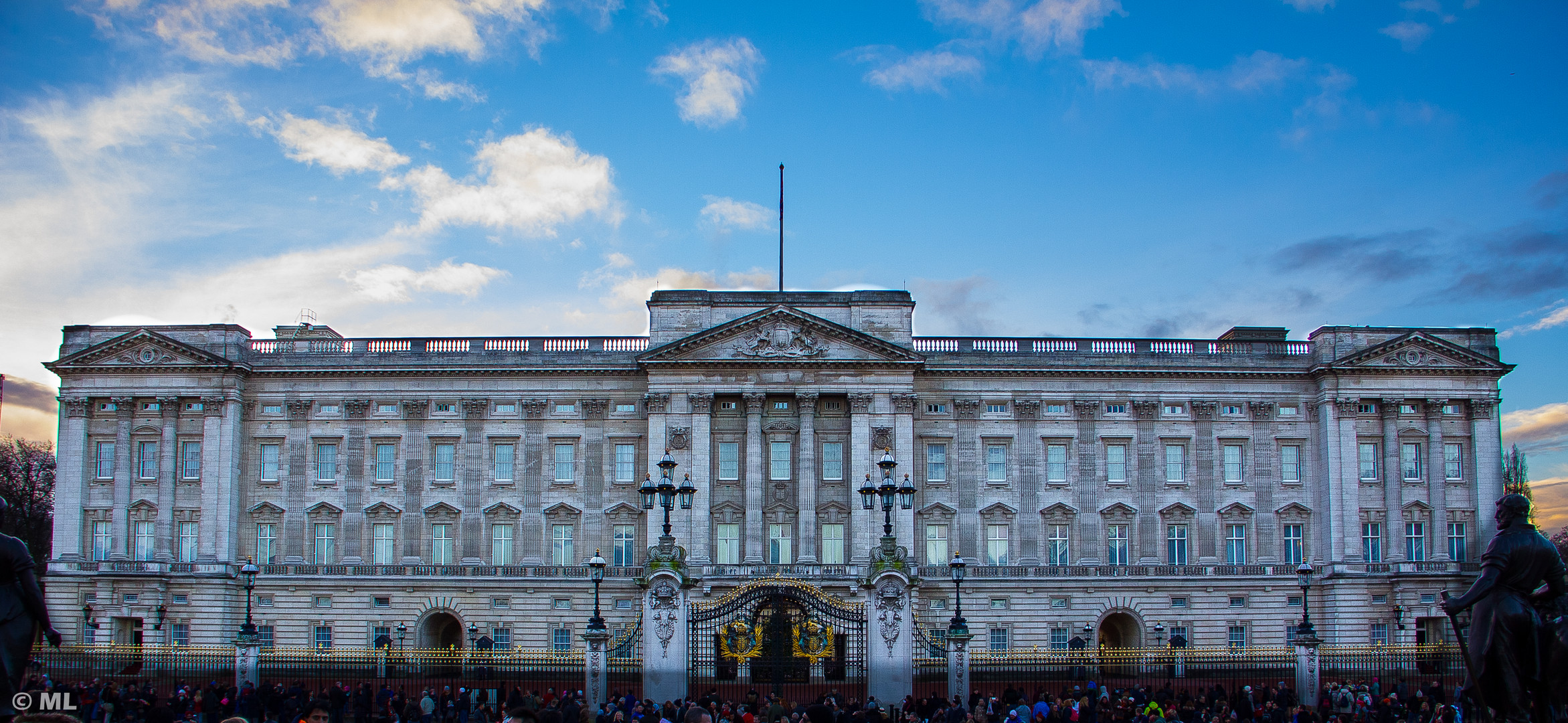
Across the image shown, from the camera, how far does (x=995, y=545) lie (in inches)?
2087

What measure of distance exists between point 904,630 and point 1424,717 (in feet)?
40.3

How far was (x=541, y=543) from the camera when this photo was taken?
5281cm

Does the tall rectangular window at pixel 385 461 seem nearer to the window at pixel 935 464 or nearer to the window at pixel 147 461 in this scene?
the window at pixel 147 461

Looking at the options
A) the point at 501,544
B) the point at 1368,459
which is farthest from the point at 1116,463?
the point at 501,544

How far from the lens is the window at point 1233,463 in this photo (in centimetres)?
5378

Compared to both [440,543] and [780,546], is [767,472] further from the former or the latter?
[440,543]

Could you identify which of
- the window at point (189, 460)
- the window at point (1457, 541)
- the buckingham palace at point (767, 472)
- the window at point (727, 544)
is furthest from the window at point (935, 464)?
the window at point (189, 460)

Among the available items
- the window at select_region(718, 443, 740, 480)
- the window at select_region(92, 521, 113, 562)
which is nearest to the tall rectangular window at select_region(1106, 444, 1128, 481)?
the window at select_region(718, 443, 740, 480)

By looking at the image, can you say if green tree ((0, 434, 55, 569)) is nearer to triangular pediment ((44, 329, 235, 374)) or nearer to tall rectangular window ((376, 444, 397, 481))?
triangular pediment ((44, 329, 235, 374))

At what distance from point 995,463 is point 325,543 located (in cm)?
3021

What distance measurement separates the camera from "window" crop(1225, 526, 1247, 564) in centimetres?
5325

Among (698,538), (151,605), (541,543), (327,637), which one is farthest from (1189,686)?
(151,605)

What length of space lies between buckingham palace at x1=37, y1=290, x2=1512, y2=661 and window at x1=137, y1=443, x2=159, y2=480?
6.3 inches

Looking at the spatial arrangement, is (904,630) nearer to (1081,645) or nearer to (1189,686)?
(1189,686)
